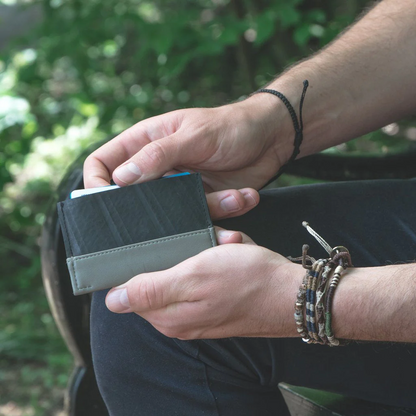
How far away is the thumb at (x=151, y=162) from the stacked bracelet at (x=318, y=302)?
320 mm

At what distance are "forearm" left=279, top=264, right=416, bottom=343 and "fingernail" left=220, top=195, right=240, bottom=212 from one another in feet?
0.72

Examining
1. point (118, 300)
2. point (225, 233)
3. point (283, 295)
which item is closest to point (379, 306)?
point (283, 295)

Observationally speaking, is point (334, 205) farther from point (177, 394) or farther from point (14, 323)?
point (14, 323)

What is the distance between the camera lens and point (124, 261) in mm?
897

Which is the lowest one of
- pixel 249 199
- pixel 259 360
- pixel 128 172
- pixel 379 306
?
pixel 259 360

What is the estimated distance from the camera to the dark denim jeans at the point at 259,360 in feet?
3.01

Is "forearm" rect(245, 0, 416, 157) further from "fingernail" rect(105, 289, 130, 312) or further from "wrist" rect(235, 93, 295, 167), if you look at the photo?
"fingernail" rect(105, 289, 130, 312)

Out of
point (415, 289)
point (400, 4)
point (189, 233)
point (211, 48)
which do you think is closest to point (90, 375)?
point (189, 233)

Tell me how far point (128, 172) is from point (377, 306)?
1.55ft

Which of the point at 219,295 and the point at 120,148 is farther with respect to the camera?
the point at 120,148

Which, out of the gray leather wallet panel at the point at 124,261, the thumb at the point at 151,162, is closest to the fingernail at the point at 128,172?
the thumb at the point at 151,162

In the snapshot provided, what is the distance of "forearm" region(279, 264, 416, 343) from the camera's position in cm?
81

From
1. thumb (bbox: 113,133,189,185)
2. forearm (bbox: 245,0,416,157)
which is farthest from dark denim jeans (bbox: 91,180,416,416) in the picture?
forearm (bbox: 245,0,416,157)

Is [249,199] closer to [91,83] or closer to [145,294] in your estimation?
[145,294]
